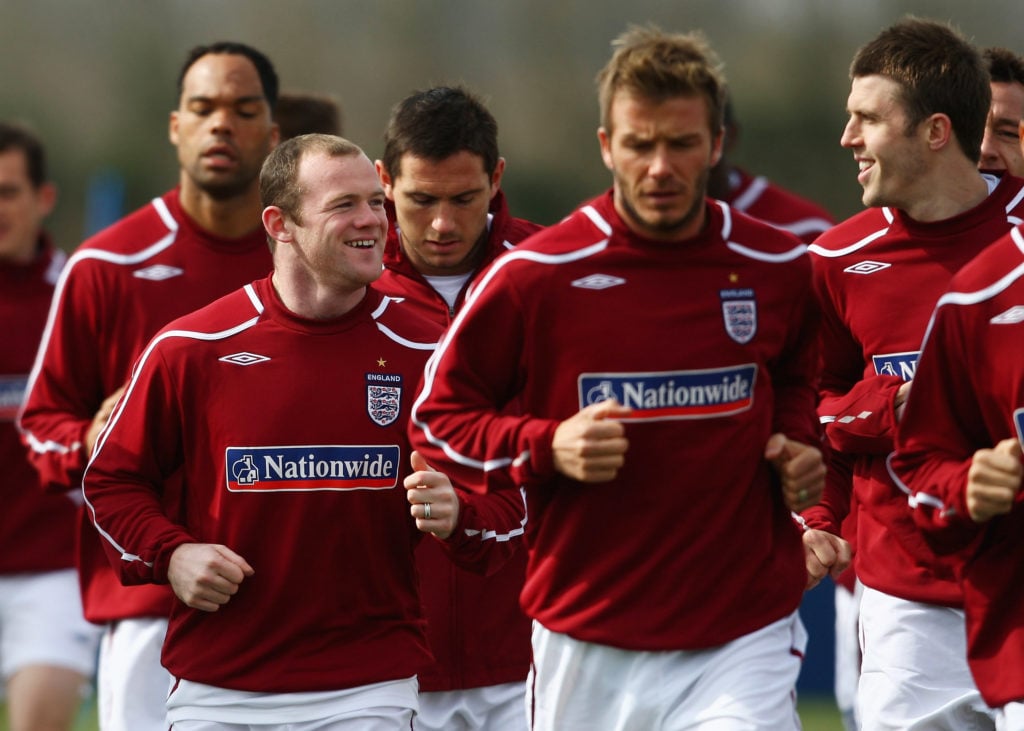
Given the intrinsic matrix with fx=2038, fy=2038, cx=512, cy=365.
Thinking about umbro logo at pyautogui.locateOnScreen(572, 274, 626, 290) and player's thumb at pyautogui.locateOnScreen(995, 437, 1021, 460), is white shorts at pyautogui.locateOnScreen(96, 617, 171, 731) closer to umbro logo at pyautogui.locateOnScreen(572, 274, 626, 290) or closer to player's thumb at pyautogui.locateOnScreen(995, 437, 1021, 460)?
umbro logo at pyautogui.locateOnScreen(572, 274, 626, 290)

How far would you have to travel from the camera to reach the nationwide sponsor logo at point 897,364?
586 cm

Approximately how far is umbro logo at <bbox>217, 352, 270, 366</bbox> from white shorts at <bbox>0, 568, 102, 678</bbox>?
2.95m

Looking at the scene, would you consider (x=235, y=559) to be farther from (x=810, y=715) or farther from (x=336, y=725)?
(x=810, y=715)

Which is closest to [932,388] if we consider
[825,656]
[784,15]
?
[825,656]

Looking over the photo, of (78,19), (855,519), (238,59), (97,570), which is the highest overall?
(238,59)

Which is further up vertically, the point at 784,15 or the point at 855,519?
the point at 855,519

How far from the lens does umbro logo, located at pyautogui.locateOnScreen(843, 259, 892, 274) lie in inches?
235

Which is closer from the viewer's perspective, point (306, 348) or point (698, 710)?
point (698, 710)

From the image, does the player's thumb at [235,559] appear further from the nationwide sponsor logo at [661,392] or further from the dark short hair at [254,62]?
the dark short hair at [254,62]

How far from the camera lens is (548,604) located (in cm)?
523

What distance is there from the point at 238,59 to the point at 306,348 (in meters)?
2.16

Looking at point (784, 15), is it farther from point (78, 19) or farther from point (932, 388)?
point (932, 388)

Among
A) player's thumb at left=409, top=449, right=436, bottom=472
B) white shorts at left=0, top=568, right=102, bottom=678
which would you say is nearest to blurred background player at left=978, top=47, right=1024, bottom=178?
player's thumb at left=409, top=449, right=436, bottom=472

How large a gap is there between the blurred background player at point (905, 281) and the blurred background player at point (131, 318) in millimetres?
2222
